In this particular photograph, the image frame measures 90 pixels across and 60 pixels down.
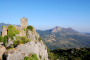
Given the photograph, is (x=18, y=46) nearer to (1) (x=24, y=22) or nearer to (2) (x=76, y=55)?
(1) (x=24, y=22)

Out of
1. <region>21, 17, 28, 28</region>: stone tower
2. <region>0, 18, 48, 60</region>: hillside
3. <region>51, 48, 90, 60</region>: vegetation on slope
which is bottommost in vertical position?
<region>51, 48, 90, 60</region>: vegetation on slope

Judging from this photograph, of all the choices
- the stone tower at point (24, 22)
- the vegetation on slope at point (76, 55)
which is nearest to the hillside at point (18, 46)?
the stone tower at point (24, 22)

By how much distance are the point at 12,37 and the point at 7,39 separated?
1797 millimetres

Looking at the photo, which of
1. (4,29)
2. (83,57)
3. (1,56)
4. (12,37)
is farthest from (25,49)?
(83,57)

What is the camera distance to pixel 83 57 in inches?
2480

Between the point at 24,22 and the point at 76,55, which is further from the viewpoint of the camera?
the point at 76,55

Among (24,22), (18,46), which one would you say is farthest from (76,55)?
(18,46)

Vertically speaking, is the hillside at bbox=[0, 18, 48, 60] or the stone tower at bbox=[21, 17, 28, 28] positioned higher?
the stone tower at bbox=[21, 17, 28, 28]

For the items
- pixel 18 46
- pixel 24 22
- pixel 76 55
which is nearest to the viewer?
pixel 18 46

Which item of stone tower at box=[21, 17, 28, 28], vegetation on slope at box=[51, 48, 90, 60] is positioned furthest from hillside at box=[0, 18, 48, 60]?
vegetation on slope at box=[51, 48, 90, 60]

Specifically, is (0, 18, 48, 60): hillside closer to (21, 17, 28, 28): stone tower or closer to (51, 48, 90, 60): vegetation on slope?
(21, 17, 28, 28): stone tower

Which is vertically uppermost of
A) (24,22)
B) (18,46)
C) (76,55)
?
(24,22)

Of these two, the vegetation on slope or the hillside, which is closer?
the hillside

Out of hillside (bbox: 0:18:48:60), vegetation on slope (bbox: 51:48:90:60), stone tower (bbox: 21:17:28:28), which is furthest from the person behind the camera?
vegetation on slope (bbox: 51:48:90:60)
